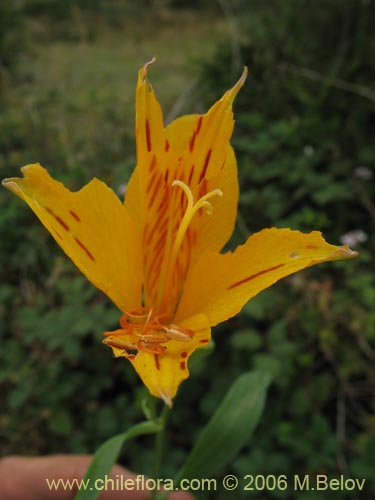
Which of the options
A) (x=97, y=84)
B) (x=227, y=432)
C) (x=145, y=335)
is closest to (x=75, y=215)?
(x=145, y=335)

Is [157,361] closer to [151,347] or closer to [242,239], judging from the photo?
[151,347]

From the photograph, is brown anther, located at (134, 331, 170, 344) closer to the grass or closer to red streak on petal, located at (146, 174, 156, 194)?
red streak on petal, located at (146, 174, 156, 194)

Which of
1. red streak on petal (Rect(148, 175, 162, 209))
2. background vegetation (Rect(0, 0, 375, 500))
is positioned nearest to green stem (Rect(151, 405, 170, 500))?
red streak on petal (Rect(148, 175, 162, 209))

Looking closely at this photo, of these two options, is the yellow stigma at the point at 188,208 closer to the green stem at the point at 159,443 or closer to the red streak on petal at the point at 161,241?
the red streak on petal at the point at 161,241

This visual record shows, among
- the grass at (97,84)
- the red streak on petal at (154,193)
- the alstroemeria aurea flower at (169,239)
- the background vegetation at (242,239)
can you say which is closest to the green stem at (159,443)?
the alstroemeria aurea flower at (169,239)

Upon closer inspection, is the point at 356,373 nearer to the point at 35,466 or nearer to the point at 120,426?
the point at 120,426

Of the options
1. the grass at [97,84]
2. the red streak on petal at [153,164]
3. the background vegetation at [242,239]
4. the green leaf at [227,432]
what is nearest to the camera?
the red streak on petal at [153,164]
